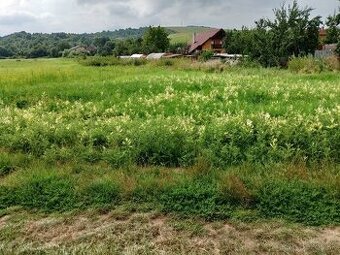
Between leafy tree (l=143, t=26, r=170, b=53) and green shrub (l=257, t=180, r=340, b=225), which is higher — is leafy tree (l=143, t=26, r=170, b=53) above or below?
above

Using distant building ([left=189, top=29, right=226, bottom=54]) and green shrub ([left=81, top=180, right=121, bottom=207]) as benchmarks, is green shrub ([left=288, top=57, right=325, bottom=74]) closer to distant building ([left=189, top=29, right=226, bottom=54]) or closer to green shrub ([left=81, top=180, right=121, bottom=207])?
green shrub ([left=81, top=180, right=121, bottom=207])

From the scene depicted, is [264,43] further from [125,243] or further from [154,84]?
[125,243]

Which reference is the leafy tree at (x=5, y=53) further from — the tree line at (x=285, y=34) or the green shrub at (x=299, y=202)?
the green shrub at (x=299, y=202)

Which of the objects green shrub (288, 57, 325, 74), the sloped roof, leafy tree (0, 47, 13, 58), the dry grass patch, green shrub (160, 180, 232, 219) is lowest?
the dry grass patch

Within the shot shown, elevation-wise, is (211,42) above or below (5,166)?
above

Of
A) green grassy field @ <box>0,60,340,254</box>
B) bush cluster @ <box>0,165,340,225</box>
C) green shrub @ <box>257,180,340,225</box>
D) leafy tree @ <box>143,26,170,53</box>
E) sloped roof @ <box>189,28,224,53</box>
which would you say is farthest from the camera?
sloped roof @ <box>189,28,224,53</box>

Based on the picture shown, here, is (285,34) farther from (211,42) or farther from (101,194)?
(211,42)

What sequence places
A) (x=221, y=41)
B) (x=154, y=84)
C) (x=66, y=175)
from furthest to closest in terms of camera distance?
(x=221, y=41) < (x=154, y=84) < (x=66, y=175)

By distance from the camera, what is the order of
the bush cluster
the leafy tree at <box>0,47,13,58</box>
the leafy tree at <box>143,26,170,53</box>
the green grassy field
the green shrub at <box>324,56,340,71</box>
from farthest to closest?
the leafy tree at <box>0,47,13,58</box>, the leafy tree at <box>143,26,170,53</box>, the green shrub at <box>324,56,340,71</box>, the green grassy field, the bush cluster

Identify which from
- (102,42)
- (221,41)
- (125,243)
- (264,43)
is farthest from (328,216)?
(102,42)

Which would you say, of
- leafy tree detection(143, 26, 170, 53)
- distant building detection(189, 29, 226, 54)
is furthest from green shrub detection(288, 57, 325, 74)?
distant building detection(189, 29, 226, 54)

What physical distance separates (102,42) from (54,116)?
13156cm

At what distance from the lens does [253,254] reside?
4.73 meters

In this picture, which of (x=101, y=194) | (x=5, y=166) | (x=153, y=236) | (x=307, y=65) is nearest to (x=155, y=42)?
(x=307, y=65)
